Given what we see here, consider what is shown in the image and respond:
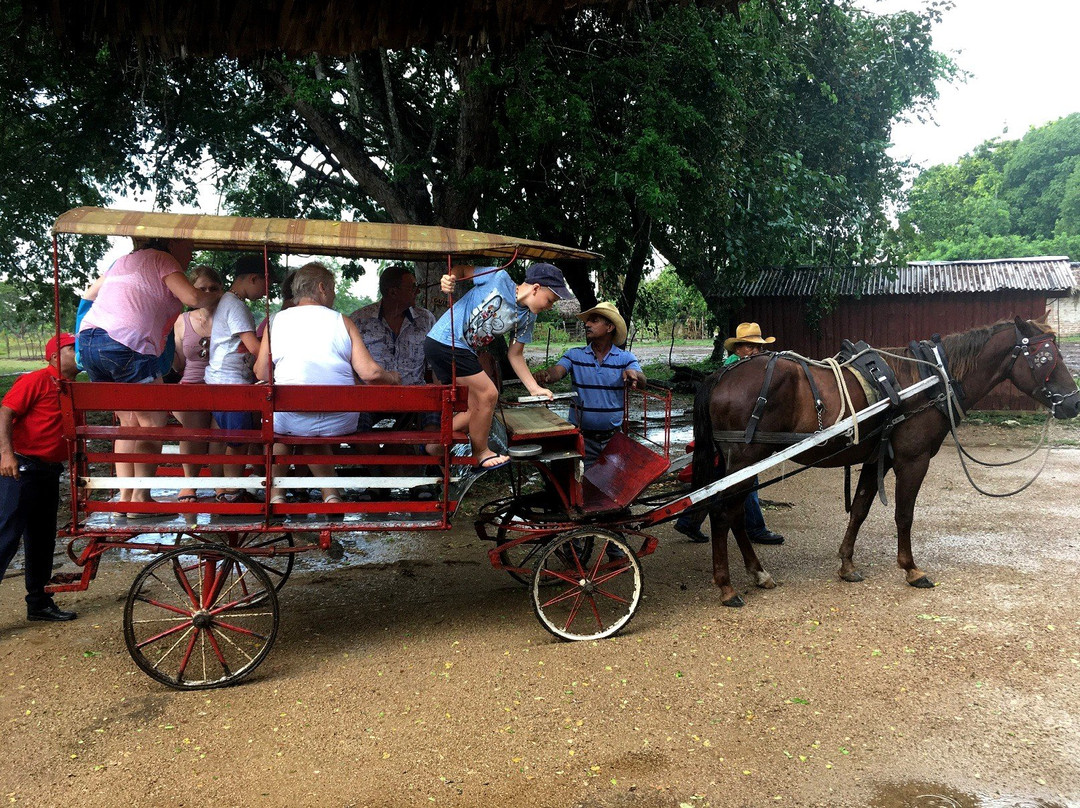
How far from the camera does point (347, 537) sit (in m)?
7.48

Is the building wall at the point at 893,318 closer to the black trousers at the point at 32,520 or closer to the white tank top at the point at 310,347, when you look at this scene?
the white tank top at the point at 310,347

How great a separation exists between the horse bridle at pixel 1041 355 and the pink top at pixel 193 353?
579 cm

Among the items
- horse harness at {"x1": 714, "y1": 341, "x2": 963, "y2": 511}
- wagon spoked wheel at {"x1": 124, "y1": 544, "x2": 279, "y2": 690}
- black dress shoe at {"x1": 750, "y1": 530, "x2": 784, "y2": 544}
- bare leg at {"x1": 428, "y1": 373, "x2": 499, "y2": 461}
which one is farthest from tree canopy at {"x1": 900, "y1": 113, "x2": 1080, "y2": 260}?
wagon spoked wheel at {"x1": 124, "y1": 544, "x2": 279, "y2": 690}

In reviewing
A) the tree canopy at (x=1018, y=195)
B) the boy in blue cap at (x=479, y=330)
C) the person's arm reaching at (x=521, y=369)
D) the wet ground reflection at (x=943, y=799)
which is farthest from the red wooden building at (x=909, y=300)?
the tree canopy at (x=1018, y=195)

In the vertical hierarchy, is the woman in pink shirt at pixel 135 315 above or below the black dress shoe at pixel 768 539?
above

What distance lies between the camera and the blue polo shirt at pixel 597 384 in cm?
572

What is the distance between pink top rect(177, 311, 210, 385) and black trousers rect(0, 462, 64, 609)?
0.97 meters

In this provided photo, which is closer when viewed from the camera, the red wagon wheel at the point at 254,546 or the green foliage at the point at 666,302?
the red wagon wheel at the point at 254,546

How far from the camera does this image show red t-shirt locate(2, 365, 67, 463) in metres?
4.80

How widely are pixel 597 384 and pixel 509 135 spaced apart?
4602 mm

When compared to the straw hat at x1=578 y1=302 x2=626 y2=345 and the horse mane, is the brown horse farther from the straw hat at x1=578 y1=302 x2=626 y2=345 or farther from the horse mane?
the straw hat at x1=578 y1=302 x2=626 y2=345

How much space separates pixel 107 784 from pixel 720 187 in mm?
8976

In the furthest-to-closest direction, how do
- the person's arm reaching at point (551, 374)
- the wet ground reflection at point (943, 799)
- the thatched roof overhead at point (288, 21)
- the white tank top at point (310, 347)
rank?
the person's arm reaching at point (551, 374)
the thatched roof overhead at point (288, 21)
the white tank top at point (310, 347)
the wet ground reflection at point (943, 799)

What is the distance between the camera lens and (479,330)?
4.76 m
